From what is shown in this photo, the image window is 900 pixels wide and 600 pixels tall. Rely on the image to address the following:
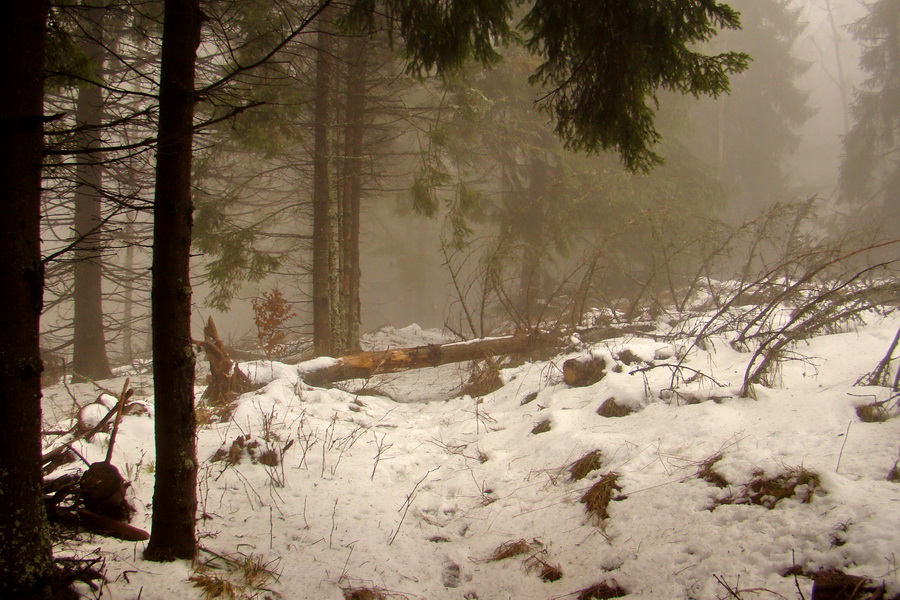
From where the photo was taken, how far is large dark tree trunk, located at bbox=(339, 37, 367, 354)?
33.5ft

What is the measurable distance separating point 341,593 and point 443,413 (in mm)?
3970

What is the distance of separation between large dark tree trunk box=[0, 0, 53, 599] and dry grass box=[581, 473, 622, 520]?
10.3ft

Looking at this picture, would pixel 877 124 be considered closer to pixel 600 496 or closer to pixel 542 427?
pixel 542 427

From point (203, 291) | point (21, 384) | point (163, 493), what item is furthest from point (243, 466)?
point (203, 291)

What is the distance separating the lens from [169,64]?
2.79 m

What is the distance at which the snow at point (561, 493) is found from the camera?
261cm

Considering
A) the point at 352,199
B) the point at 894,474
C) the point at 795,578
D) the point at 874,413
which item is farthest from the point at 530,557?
the point at 352,199

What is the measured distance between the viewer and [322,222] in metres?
9.45

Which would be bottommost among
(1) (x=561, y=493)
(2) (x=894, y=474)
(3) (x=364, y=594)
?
(3) (x=364, y=594)

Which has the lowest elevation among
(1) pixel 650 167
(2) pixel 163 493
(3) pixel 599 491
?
(3) pixel 599 491

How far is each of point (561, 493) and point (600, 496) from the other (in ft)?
1.43

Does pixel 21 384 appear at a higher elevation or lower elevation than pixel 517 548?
higher

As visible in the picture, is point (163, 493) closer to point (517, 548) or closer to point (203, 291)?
point (517, 548)

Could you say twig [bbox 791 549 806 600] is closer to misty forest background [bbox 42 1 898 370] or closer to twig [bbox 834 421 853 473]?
twig [bbox 834 421 853 473]
